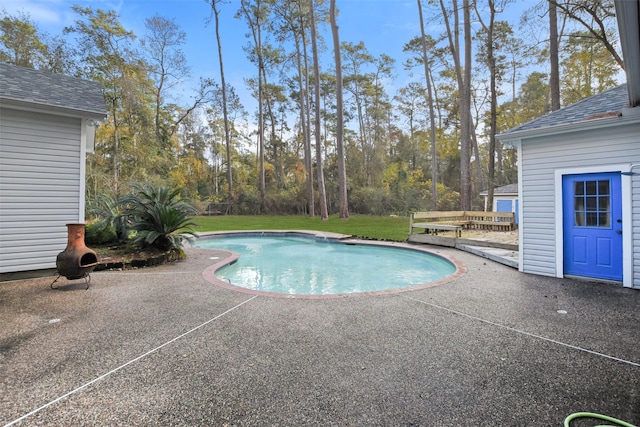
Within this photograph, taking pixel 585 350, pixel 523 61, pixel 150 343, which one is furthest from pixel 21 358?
pixel 523 61

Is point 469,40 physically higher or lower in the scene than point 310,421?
higher

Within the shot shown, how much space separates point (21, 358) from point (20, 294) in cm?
224

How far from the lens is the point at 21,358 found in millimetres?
2219

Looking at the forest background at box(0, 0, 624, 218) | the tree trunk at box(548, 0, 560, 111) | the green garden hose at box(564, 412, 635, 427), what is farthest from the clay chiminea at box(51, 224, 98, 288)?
the tree trunk at box(548, 0, 560, 111)

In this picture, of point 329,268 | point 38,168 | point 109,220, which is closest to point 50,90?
point 38,168

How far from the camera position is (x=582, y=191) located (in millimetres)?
4562

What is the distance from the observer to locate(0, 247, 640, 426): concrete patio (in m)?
1.68

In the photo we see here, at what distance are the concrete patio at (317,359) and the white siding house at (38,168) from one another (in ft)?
4.10

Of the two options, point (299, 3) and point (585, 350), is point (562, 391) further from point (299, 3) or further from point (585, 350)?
point (299, 3)

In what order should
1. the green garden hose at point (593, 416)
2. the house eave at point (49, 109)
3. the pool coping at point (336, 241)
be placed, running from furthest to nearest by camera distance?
1. the house eave at point (49, 109)
2. the pool coping at point (336, 241)
3. the green garden hose at point (593, 416)

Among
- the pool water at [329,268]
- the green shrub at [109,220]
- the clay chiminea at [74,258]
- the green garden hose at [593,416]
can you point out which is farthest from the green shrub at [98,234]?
the green garden hose at [593,416]

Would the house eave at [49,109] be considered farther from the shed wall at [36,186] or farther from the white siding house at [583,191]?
the white siding house at [583,191]

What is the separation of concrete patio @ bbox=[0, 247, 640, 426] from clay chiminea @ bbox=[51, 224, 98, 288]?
29 cm

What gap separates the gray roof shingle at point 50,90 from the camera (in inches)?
178
